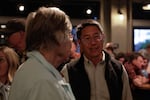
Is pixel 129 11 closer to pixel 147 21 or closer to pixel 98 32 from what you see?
pixel 147 21

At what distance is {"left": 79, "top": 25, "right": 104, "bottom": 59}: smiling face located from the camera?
117 inches

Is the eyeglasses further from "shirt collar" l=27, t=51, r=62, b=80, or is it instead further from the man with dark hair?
"shirt collar" l=27, t=51, r=62, b=80

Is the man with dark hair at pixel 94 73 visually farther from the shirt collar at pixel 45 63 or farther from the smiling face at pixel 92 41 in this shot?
the shirt collar at pixel 45 63

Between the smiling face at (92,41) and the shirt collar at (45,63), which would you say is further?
the smiling face at (92,41)

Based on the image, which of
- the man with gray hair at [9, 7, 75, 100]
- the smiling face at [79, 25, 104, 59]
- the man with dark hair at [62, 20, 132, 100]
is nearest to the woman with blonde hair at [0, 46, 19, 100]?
the man with dark hair at [62, 20, 132, 100]

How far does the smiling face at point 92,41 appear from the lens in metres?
2.98

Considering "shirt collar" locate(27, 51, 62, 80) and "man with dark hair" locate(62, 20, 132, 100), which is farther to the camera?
"man with dark hair" locate(62, 20, 132, 100)

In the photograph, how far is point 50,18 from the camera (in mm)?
1580

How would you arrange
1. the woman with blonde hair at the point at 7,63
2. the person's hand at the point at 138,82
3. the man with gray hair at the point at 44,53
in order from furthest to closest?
the person's hand at the point at 138,82 < the woman with blonde hair at the point at 7,63 < the man with gray hair at the point at 44,53

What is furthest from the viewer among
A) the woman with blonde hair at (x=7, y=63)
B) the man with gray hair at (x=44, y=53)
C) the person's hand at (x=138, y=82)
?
the person's hand at (x=138, y=82)

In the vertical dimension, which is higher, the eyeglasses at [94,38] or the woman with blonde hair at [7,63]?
the eyeglasses at [94,38]

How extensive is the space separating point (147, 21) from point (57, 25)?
9546mm

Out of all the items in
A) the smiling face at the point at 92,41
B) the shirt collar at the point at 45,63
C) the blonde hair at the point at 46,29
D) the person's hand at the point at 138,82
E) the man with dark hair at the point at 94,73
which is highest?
the blonde hair at the point at 46,29

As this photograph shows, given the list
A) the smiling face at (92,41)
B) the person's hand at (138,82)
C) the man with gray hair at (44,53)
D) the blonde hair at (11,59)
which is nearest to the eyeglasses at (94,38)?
the smiling face at (92,41)
